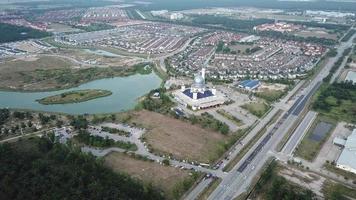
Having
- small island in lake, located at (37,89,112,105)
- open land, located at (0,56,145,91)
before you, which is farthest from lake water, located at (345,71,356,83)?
small island in lake, located at (37,89,112,105)

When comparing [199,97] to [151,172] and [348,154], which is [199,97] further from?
[348,154]

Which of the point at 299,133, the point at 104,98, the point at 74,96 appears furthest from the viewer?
the point at 104,98

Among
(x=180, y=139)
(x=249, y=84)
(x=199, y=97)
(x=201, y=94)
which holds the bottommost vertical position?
(x=180, y=139)

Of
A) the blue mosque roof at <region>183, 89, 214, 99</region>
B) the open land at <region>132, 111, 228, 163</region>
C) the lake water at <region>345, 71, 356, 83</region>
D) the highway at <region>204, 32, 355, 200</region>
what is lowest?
the lake water at <region>345, 71, 356, 83</region>

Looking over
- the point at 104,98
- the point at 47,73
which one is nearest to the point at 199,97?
the point at 104,98

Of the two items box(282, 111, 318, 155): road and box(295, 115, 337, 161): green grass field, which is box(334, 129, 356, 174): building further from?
box(282, 111, 318, 155): road

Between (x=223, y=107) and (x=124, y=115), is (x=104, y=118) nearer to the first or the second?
(x=124, y=115)
